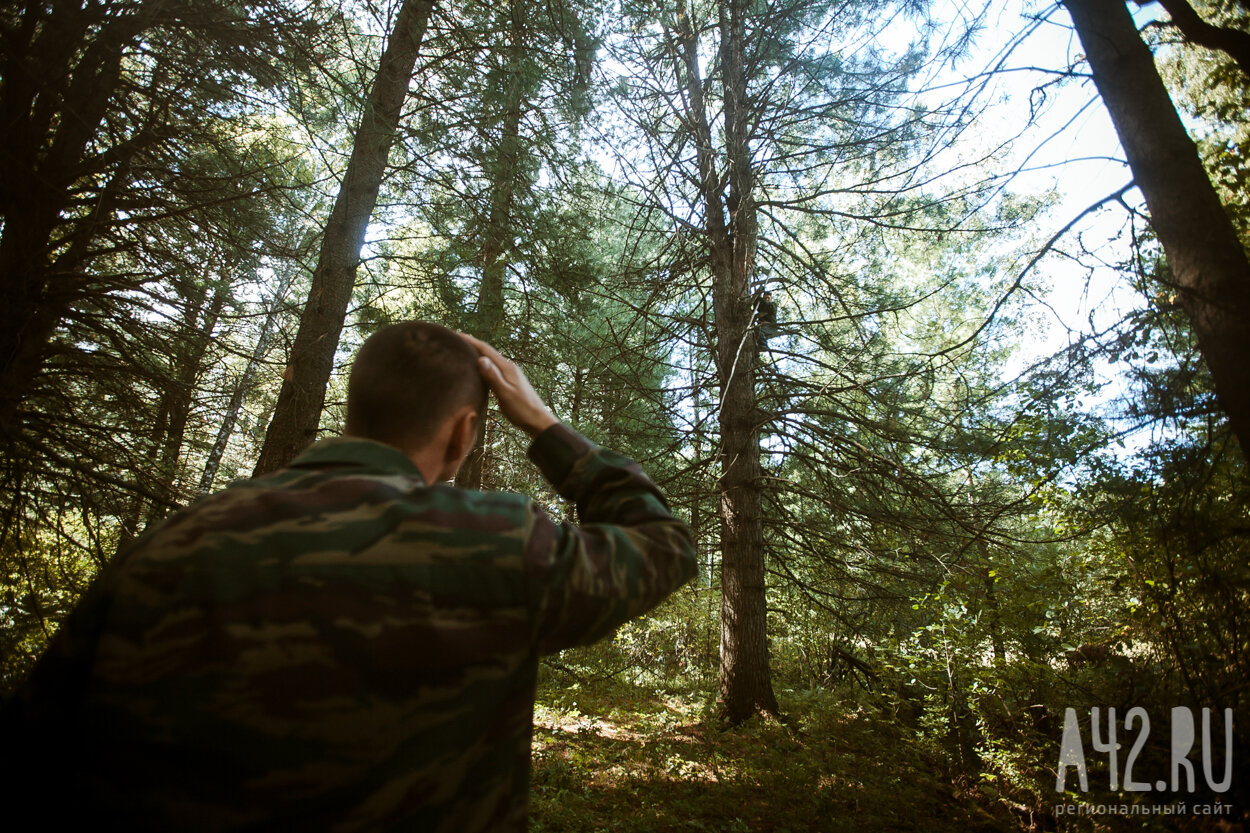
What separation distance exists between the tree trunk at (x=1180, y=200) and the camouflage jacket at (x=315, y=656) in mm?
3795

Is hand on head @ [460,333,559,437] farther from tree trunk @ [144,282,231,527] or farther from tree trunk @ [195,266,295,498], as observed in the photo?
tree trunk @ [144,282,231,527]

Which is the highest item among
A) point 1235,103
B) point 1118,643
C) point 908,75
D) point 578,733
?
point 908,75

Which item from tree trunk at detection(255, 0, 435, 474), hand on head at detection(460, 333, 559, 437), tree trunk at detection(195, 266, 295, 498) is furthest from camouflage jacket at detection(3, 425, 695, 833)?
tree trunk at detection(255, 0, 435, 474)

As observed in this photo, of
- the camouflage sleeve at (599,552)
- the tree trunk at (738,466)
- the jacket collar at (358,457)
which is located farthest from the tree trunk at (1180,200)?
the jacket collar at (358,457)

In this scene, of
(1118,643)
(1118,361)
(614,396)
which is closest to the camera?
(1118,361)

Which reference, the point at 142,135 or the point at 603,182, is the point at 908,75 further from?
the point at 142,135

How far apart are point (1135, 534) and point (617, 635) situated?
36.9ft

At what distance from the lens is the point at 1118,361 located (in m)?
3.91

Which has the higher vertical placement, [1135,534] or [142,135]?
[142,135]

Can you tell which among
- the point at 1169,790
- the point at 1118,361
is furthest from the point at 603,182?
the point at 1169,790

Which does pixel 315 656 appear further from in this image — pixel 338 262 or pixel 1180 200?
pixel 1180 200

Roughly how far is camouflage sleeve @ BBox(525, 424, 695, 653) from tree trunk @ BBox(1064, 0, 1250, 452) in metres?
3.61

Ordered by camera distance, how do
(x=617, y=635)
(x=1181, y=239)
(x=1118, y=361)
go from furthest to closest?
1. (x=617, y=635)
2. (x=1118, y=361)
3. (x=1181, y=239)

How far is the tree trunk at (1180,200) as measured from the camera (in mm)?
3191
